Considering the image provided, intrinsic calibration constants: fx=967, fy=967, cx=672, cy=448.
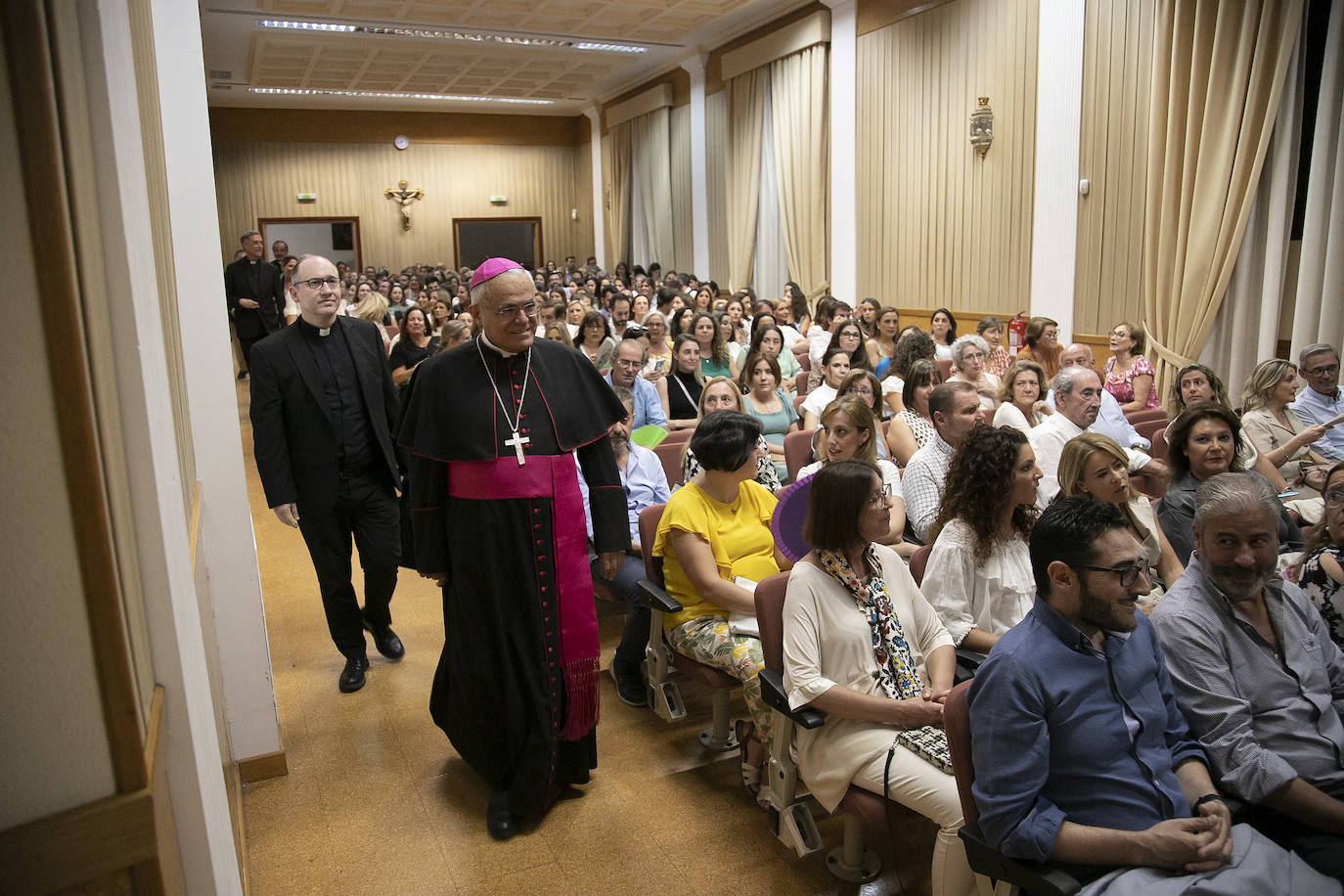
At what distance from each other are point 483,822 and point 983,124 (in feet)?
30.4

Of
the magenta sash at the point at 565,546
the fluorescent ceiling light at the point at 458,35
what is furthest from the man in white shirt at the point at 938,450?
the fluorescent ceiling light at the point at 458,35

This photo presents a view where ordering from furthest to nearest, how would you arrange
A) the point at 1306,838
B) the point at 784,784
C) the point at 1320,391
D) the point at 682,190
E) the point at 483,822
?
the point at 682,190 → the point at 1320,391 → the point at 483,822 → the point at 784,784 → the point at 1306,838

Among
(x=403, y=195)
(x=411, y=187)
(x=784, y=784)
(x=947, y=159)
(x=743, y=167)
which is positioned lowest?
(x=784, y=784)

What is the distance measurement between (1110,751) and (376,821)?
7.92ft

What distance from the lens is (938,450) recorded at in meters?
4.21

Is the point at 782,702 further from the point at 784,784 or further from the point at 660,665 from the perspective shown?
the point at 660,665

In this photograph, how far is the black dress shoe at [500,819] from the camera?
321 cm

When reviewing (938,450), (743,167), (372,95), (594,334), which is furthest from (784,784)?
(372,95)

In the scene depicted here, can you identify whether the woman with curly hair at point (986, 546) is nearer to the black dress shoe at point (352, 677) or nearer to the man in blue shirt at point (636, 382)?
the black dress shoe at point (352, 677)

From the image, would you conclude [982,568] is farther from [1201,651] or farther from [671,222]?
[671,222]

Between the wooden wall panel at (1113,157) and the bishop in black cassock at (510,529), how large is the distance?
7.29 meters

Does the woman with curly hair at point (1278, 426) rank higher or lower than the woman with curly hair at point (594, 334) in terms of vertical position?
lower

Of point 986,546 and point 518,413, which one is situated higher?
point 518,413

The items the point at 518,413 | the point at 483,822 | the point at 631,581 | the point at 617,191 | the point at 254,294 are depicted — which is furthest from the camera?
the point at 617,191
